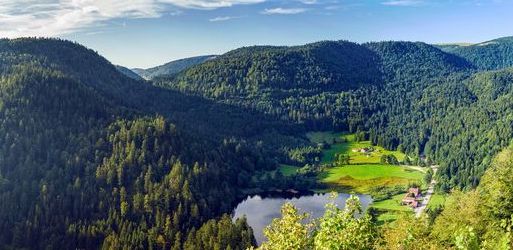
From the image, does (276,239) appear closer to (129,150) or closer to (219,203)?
(219,203)

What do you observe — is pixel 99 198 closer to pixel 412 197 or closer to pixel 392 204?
pixel 392 204

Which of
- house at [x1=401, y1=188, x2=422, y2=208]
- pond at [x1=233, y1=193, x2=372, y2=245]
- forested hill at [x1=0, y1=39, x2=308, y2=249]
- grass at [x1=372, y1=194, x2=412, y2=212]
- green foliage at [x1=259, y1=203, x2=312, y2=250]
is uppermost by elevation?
green foliage at [x1=259, y1=203, x2=312, y2=250]

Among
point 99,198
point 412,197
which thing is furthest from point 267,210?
point 99,198

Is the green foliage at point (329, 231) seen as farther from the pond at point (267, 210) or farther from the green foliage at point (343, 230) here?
the pond at point (267, 210)

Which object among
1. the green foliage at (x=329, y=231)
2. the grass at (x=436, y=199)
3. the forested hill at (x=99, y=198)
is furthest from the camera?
the grass at (x=436, y=199)

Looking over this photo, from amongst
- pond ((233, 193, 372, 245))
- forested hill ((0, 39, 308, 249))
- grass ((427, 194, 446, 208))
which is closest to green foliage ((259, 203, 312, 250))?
forested hill ((0, 39, 308, 249))

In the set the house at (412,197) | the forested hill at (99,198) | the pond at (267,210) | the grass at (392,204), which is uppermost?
the forested hill at (99,198)

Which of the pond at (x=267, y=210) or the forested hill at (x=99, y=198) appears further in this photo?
the pond at (x=267, y=210)

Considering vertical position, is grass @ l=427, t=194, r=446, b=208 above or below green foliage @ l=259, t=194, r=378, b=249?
below

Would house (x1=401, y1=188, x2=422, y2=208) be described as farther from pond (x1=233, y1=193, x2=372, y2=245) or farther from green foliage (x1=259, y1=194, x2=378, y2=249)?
green foliage (x1=259, y1=194, x2=378, y2=249)

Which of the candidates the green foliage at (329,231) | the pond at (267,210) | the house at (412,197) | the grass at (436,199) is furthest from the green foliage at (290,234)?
the grass at (436,199)
